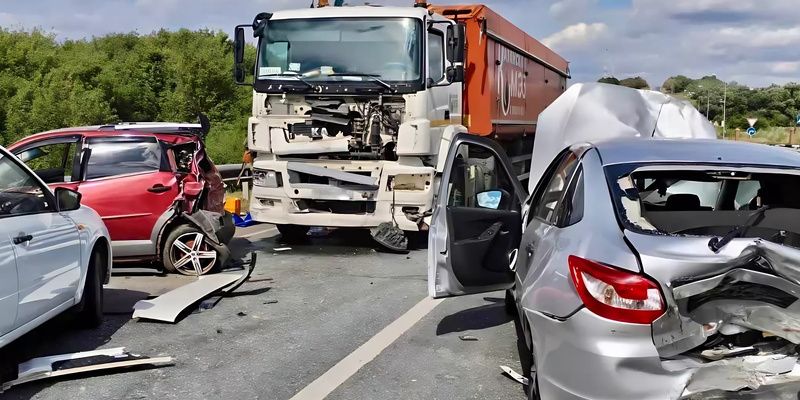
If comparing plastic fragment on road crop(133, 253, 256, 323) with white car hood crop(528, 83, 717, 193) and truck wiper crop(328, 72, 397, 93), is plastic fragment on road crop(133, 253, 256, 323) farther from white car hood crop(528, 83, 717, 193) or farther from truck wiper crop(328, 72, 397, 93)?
white car hood crop(528, 83, 717, 193)

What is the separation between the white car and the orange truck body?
23.9 ft

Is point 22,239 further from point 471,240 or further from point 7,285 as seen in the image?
point 471,240

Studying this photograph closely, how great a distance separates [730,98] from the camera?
73125 mm

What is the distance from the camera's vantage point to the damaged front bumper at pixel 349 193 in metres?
10.7

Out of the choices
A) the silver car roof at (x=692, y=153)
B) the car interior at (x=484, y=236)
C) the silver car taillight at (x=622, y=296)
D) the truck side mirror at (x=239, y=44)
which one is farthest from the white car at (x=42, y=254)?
the truck side mirror at (x=239, y=44)

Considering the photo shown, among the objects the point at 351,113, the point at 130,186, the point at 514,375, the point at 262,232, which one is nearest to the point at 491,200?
the point at 514,375

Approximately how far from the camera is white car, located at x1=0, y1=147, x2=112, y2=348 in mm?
4980

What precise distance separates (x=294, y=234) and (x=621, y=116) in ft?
16.2

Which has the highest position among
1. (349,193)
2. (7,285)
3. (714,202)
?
Result: (714,202)

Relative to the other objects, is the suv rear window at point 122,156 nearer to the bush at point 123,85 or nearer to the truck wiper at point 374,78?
the truck wiper at point 374,78

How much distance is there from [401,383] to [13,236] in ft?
8.53

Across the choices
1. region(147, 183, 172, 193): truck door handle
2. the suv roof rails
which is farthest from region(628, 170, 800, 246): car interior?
the suv roof rails

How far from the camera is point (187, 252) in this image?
9055 mm

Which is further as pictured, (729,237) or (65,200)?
(65,200)
